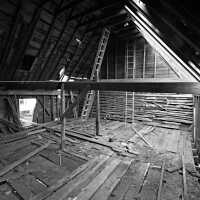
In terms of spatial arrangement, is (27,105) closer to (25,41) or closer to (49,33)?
(25,41)

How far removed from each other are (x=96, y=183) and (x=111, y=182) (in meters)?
0.25

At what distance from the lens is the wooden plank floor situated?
2115 mm

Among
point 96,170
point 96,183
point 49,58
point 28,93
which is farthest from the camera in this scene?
point 28,93

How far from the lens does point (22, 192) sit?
212 cm

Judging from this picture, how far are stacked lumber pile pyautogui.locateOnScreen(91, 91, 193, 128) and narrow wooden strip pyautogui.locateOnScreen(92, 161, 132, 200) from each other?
3.82m

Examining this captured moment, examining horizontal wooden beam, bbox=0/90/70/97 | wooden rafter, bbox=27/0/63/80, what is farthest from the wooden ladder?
wooden rafter, bbox=27/0/63/80

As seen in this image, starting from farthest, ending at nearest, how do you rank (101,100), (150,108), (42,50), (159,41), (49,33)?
1. (101,100)
2. (150,108)
3. (42,50)
4. (49,33)
5. (159,41)

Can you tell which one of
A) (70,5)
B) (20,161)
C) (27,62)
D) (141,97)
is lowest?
(20,161)

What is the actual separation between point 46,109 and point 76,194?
5.23 meters

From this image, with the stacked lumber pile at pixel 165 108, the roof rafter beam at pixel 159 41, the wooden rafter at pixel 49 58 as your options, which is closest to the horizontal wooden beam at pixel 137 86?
the roof rafter beam at pixel 159 41

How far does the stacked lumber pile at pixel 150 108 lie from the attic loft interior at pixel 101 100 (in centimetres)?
4

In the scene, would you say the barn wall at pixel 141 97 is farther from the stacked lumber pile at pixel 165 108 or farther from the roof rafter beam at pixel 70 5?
the roof rafter beam at pixel 70 5

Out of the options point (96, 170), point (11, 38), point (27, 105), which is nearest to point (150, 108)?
point (96, 170)

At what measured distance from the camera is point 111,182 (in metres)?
2.37
